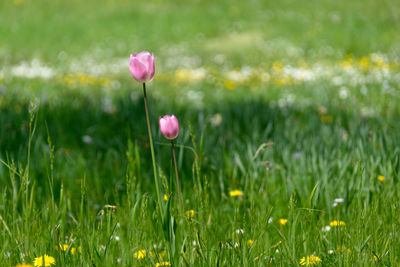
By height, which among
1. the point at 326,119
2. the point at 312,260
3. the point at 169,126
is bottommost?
the point at 326,119

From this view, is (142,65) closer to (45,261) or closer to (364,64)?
(45,261)

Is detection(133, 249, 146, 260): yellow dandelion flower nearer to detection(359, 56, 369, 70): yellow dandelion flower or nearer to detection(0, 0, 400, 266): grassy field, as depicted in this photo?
detection(0, 0, 400, 266): grassy field

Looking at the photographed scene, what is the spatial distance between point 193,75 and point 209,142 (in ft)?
14.6

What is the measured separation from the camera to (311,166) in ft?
8.82

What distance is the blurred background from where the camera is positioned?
334 cm

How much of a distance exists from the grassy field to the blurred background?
0.03 m

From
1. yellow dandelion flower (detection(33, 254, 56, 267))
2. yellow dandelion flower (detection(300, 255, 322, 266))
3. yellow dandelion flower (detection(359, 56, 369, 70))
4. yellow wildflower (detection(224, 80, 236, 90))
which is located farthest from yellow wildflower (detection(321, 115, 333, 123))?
yellow dandelion flower (detection(359, 56, 369, 70))

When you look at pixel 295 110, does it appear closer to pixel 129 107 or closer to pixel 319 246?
pixel 129 107

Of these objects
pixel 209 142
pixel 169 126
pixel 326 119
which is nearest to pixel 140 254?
pixel 169 126

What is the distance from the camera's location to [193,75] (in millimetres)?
7551

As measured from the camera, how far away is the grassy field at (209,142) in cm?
169

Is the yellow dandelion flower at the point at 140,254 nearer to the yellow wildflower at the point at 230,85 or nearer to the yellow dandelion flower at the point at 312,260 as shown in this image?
the yellow dandelion flower at the point at 312,260

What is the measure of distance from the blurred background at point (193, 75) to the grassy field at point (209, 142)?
0.03 m

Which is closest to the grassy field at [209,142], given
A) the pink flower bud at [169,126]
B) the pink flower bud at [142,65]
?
the pink flower bud at [169,126]
